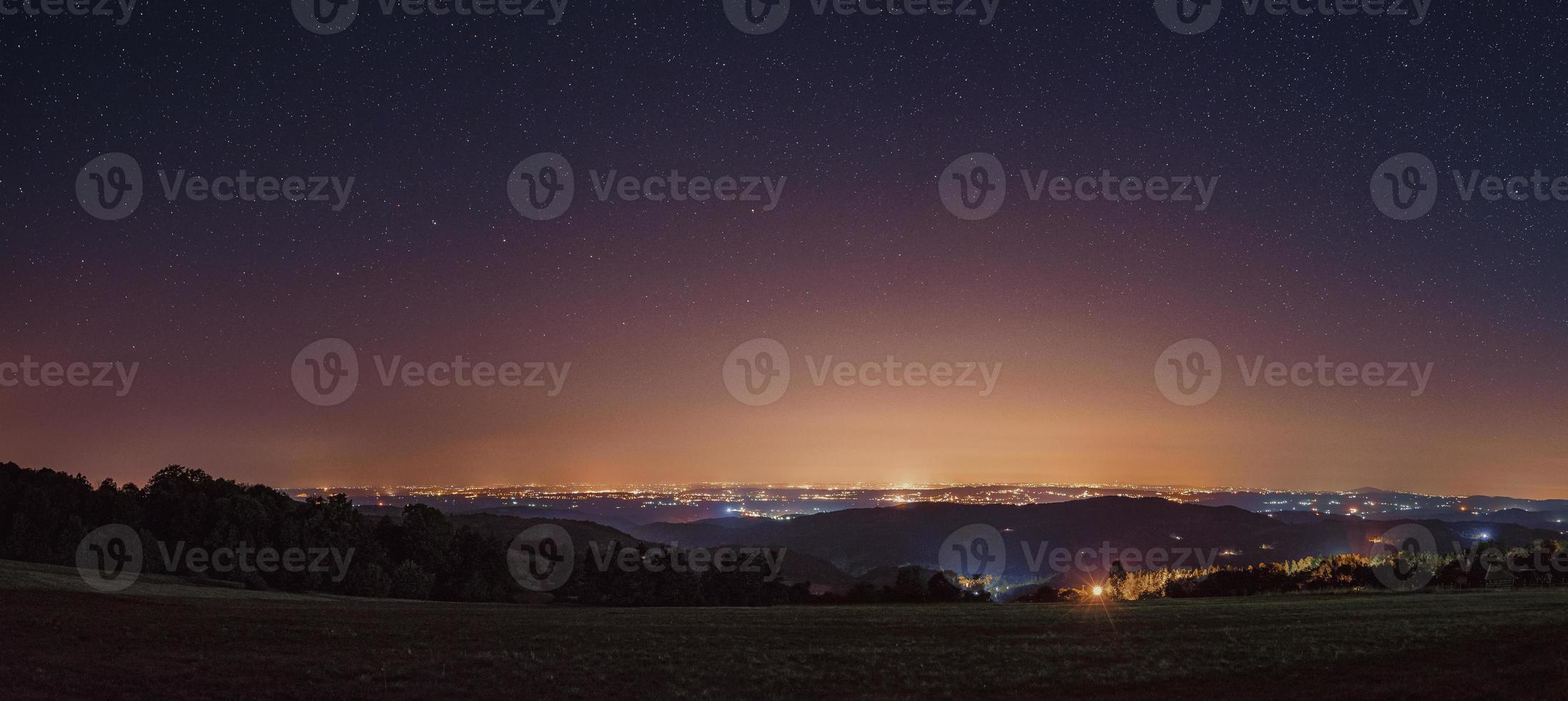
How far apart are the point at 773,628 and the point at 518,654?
9.97m

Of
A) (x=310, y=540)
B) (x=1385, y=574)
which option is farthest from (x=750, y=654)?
(x=310, y=540)

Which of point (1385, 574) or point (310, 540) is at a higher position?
point (310, 540)

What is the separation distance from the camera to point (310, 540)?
7844cm

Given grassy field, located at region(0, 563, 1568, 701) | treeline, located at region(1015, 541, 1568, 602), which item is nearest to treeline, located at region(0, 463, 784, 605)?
treeline, located at region(1015, 541, 1568, 602)

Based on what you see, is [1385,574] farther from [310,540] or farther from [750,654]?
[310,540]

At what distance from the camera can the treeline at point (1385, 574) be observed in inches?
2354

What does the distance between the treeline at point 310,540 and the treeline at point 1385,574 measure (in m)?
28.8

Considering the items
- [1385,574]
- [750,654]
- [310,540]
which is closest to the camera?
[750,654]

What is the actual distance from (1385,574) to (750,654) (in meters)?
57.2

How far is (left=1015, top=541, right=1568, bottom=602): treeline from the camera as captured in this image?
59.8m

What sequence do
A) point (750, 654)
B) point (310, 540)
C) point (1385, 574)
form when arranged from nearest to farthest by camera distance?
1. point (750, 654)
2. point (1385, 574)
3. point (310, 540)

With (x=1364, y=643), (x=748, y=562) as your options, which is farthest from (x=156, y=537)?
(x=1364, y=643)

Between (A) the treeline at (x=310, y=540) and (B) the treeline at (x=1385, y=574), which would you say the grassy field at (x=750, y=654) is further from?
(A) the treeline at (x=310, y=540)

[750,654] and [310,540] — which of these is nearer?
[750,654]
